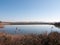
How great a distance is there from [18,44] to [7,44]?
61 centimetres

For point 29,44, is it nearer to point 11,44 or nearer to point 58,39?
point 11,44

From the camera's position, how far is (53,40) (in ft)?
23.7

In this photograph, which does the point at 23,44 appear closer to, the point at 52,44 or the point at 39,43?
the point at 39,43

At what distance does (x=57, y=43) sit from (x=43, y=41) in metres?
0.84

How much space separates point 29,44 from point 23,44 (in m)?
0.30

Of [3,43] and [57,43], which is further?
[3,43]

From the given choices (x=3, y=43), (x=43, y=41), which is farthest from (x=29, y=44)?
(x=3, y=43)

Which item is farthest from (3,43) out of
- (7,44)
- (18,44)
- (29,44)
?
(29,44)

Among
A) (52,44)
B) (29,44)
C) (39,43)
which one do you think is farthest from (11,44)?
(52,44)

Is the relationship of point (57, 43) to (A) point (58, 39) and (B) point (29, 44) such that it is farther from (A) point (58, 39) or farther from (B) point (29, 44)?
(B) point (29, 44)

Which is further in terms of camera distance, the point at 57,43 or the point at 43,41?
the point at 43,41

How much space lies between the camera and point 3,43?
740cm

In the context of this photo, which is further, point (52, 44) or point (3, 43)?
point (3, 43)

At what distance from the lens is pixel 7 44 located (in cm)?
729
